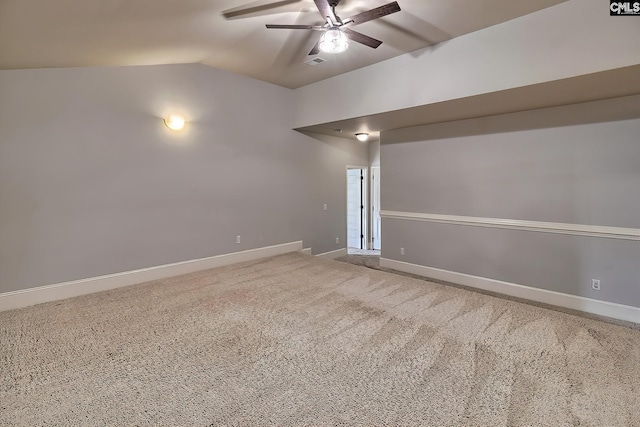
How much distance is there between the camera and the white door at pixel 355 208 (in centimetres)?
763

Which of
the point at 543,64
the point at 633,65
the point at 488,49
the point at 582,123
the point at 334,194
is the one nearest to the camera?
the point at 633,65

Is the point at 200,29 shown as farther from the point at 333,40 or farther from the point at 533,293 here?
the point at 533,293

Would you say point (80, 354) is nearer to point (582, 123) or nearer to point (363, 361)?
point (363, 361)

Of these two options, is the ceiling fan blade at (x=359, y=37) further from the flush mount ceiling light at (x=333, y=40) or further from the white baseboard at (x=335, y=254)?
the white baseboard at (x=335, y=254)

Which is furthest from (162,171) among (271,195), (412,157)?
(412,157)

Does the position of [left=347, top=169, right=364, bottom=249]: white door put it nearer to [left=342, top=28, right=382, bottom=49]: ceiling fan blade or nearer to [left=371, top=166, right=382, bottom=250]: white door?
[left=371, top=166, right=382, bottom=250]: white door

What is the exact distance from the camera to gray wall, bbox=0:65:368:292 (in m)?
3.18

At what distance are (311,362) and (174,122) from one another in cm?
357

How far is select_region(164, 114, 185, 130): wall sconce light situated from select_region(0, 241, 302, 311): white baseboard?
75.7 inches

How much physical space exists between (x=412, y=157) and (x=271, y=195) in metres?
2.58

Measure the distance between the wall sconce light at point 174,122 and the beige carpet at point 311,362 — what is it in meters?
2.24

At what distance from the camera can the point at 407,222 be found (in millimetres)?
5340

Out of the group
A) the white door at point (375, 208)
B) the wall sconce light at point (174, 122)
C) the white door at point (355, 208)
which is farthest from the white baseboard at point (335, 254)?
the wall sconce light at point (174, 122)

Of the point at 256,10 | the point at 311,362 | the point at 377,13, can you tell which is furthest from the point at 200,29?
the point at 311,362
